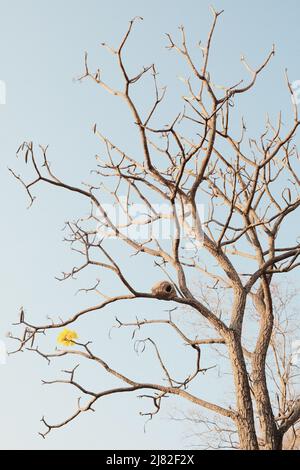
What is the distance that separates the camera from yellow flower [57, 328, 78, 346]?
2973 mm

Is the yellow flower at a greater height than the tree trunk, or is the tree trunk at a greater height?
the yellow flower

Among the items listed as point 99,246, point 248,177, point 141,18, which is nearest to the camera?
point 99,246

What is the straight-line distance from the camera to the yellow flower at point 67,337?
117 inches

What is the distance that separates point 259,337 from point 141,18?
1.91 metres

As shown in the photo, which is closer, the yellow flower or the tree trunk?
the tree trunk

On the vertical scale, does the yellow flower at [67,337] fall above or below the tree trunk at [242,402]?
above

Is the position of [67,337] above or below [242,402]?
above

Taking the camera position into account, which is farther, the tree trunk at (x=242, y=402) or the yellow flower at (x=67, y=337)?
the yellow flower at (x=67, y=337)

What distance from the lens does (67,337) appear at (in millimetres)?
2975
